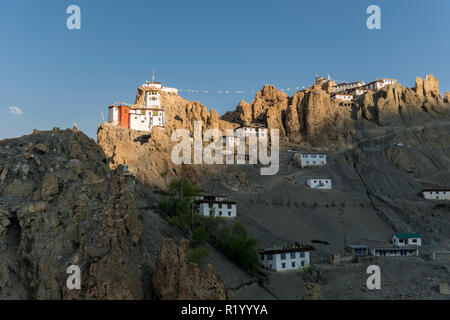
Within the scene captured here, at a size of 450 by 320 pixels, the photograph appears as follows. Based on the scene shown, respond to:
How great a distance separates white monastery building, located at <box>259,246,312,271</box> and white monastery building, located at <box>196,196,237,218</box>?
11.6 metres

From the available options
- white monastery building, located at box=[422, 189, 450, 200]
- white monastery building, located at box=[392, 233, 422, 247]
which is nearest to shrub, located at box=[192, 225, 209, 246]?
white monastery building, located at box=[392, 233, 422, 247]

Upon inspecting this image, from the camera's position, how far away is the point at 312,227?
64500mm

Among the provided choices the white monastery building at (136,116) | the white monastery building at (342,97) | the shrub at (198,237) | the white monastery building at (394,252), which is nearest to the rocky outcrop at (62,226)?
the shrub at (198,237)

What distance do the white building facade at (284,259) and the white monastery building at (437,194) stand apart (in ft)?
142

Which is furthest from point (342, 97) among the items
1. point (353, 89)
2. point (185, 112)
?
point (185, 112)

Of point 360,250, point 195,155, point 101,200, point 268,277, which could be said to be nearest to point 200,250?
point 268,277

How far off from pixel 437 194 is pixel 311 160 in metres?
26.1

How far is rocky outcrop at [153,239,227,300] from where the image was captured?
25.9 meters

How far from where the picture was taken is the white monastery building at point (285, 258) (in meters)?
45.9

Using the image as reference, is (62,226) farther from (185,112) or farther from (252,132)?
(252,132)

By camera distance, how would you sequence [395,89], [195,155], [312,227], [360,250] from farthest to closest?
[395,89] → [195,155] → [312,227] → [360,250]

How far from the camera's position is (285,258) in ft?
152

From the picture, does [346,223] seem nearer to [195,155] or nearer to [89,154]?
[195,155]

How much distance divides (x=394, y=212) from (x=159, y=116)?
2031 inches
